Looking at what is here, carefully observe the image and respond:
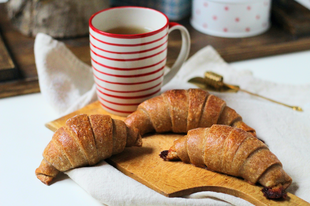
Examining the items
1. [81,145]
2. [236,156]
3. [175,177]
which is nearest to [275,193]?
[236,156]

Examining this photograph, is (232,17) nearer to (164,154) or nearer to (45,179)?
(164,154)

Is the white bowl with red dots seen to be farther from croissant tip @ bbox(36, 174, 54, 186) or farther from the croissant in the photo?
croissant tip @ bbox(36, 174, 54, 186)

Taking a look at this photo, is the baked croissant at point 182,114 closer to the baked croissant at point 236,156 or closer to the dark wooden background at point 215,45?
the baked croissant at point 236,156

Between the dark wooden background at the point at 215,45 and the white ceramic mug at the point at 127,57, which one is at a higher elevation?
the white ceramic mug at the point at 127,57

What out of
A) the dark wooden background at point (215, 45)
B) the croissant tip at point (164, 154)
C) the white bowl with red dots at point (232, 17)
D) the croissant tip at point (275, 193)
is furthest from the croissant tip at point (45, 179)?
the white bowl with red dots at point (232, 17)

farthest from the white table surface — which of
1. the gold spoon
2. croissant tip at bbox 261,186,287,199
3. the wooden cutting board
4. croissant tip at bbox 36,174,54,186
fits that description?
croissant tip at bbox 261,186,287,199

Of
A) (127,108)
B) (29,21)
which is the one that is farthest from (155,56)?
(29,21)
